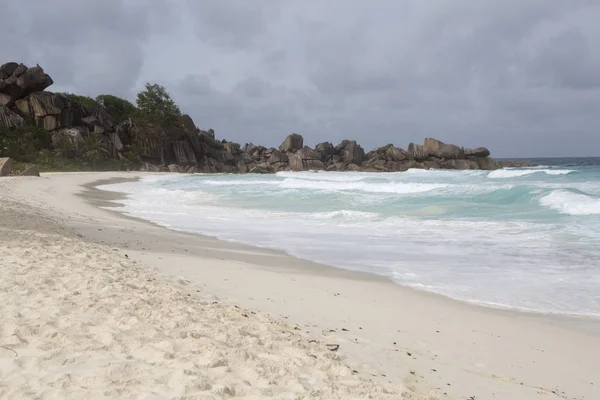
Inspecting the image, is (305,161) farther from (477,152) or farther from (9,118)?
(9,118)

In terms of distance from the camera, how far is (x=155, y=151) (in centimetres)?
6675

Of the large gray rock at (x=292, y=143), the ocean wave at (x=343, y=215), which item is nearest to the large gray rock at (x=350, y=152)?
the large gray rock at (x=292, y=143)

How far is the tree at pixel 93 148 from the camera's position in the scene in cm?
5444

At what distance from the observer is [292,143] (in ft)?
249

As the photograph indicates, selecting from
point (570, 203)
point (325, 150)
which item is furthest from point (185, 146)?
point (570, 203)

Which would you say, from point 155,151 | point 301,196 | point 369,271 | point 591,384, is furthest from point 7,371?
point 155,151

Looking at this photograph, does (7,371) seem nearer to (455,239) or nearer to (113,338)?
(113,338)

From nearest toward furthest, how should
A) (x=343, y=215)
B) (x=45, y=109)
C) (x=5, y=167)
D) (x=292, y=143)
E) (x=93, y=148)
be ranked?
(x=343, y=215)
(x=5, y=167)
(x=93, y=148)
(x=45, y=109)
(x=292, y=143)

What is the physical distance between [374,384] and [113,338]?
2.18 meters

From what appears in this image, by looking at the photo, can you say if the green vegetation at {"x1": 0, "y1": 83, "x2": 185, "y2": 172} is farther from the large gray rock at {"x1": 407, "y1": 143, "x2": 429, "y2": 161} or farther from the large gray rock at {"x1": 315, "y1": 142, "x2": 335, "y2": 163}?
the large gray rock at {"x1": 407, "y1": 143, "x2": 429, "y2": 161}

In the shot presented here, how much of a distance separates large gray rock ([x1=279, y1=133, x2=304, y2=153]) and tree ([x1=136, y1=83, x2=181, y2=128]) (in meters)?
18.8

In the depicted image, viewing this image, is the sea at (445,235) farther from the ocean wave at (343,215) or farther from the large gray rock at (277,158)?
the large gray rock at (277,158)

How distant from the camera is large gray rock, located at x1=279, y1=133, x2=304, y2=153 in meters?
75.8

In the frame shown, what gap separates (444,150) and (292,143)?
26012 millimetres
